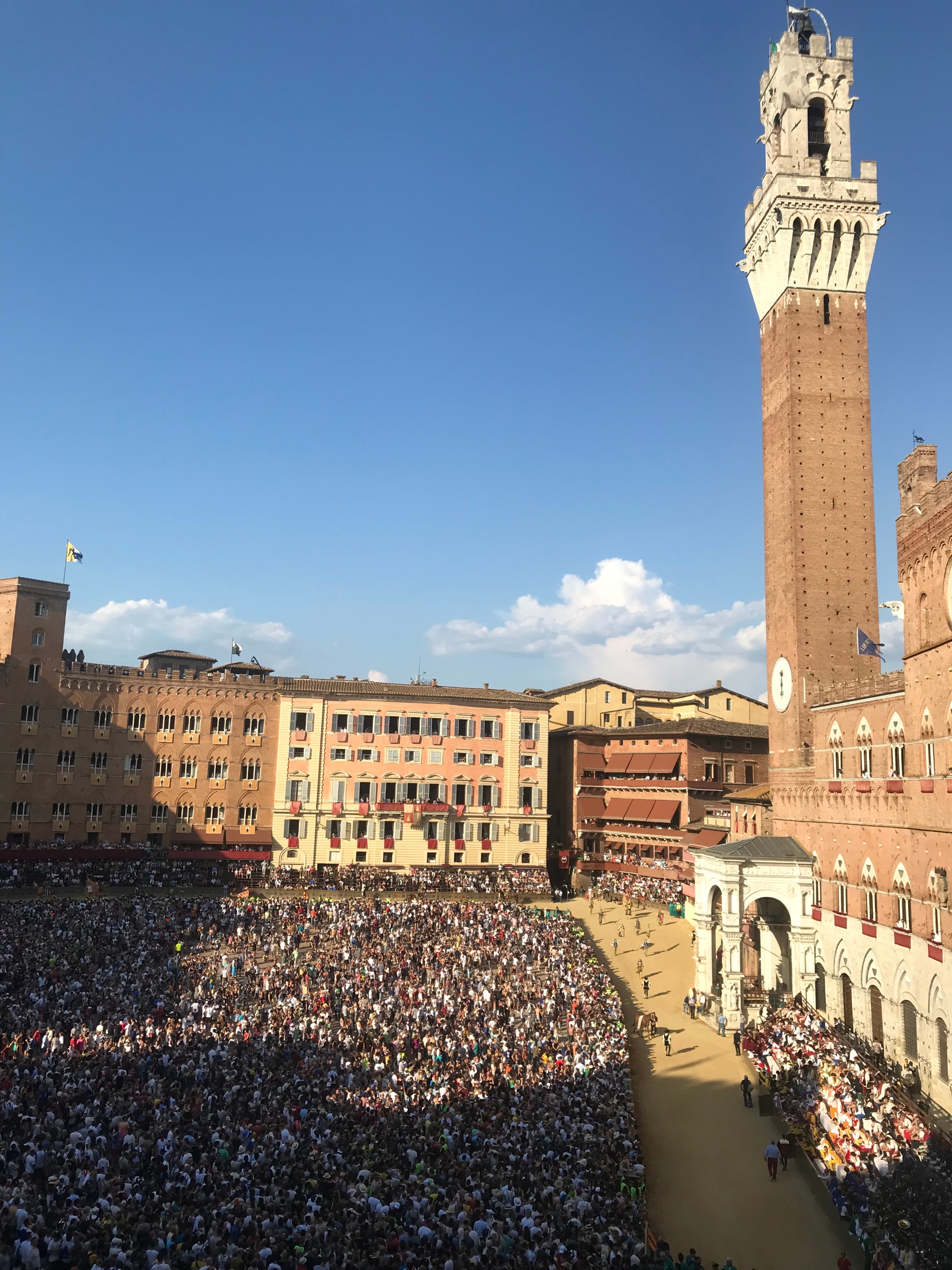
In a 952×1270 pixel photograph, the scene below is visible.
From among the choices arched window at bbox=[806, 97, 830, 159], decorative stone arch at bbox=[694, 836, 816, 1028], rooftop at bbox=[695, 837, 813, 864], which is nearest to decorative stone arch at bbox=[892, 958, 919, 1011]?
decorative stone arch at bbox=[694, 836, 816, 1028]

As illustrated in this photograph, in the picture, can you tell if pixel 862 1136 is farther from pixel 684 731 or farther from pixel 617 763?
pixel 617 763

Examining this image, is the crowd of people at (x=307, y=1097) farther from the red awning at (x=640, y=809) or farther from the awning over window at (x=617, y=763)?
the awning over window at (x=617, y=763)

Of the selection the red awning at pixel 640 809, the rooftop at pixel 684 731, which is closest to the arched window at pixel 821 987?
the rooftop at pixel 684 731

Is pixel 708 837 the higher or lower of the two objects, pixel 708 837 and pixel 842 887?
the higher

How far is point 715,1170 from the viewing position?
89.2 feet

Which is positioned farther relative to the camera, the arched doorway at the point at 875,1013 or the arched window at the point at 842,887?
the arched window at the point at 842,887

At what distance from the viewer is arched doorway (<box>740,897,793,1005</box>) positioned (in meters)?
44.1

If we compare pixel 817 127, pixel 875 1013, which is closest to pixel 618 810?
pixel 875 1013

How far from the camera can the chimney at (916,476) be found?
33.6 meters

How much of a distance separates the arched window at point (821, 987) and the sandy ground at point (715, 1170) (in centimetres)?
540

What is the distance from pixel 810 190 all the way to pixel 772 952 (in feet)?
130

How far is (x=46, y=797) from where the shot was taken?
199ft

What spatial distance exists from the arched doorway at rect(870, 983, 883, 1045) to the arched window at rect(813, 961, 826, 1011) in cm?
423

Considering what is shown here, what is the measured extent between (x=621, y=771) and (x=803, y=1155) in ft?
146
